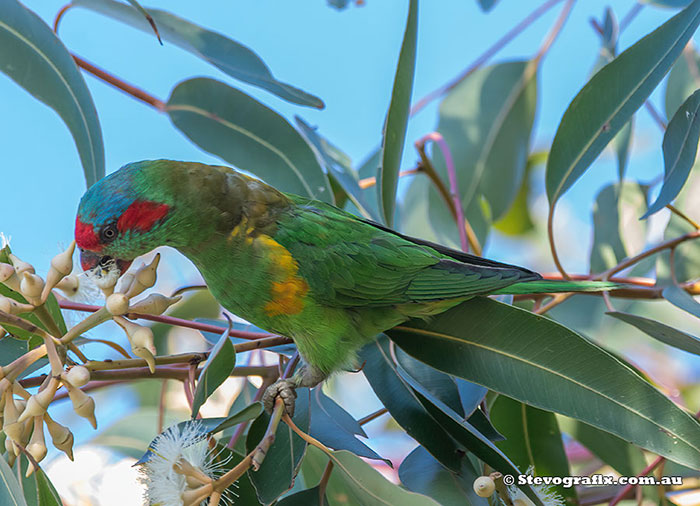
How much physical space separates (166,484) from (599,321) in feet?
6.10

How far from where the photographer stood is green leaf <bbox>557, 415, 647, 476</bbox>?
1.78m

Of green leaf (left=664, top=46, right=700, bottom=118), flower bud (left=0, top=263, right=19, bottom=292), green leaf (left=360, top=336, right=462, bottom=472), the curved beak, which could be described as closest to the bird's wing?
green leaf (left=360, top=336, right=462, bottom=472)

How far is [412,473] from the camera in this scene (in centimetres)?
141

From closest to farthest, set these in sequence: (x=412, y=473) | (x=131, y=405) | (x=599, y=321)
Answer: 1. (x=412, y=473)
2. (x=599, y=321)
3. (x=131, y=405)

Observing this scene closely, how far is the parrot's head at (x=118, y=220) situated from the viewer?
4.42 feet

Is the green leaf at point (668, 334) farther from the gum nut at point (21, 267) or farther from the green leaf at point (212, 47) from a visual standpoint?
the gum nut at point (21, 267)

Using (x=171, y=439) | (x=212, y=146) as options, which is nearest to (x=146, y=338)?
(x=171, y=439)

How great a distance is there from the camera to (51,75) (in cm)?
166

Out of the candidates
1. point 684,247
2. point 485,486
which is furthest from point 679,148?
point 485,486

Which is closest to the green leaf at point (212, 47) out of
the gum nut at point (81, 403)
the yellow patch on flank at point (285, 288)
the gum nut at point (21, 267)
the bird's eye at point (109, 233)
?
the yellow patch on flank at point (285, 288)

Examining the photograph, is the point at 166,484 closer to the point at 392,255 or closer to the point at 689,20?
the point at 392,255

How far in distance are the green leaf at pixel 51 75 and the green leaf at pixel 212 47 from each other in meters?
0.26

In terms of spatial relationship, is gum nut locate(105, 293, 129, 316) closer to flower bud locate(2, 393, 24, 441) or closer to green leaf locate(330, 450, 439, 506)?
flower bud locate(2, 393, 24, 441)

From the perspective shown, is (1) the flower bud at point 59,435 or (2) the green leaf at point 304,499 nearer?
(1) the flower bud at point 59,435
